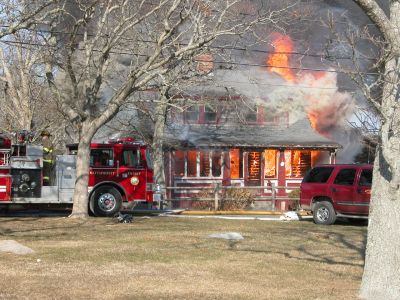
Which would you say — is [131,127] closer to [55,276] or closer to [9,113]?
[9,113]

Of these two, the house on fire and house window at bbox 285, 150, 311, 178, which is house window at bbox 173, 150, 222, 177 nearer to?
the house on fire

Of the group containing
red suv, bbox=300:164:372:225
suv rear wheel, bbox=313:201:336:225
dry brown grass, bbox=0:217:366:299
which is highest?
red suv, bbox=300:164:372:225

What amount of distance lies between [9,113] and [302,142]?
1419 centimetres

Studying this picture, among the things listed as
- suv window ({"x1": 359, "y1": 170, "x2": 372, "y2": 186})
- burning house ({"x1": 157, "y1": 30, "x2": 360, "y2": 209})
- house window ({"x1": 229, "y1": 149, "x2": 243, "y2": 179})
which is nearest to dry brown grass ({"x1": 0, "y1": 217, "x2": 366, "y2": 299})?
suv window ({"x1": 359, "y1": 170, "x2": 372, "y2": 186})

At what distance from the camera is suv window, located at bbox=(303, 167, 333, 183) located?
19.8 meters

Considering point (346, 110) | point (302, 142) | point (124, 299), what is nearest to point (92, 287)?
point (124, 299)

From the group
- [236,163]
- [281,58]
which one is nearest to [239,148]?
[236,163]

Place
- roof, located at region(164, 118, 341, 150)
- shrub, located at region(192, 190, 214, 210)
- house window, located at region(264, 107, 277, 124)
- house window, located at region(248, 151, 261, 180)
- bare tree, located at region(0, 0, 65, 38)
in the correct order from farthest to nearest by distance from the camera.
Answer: house window, located at region(264, 107, 277, 124), house window, located at region(248, 151, 261, 180), roof, located at region(164, 118, 341, 150), shrub, located at region(192, 190, 214, 210), bare tree, located at region(0, 0, 65, 38)

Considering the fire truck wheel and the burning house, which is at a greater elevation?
the burning house

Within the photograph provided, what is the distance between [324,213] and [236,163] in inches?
472

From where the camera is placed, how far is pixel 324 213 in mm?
19438

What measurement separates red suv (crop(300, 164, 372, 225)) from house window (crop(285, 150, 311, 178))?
36.9ft

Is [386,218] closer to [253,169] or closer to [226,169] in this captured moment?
[226,169]

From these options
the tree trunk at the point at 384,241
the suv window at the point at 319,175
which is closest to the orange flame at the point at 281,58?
the suv window at the point at 319,175
